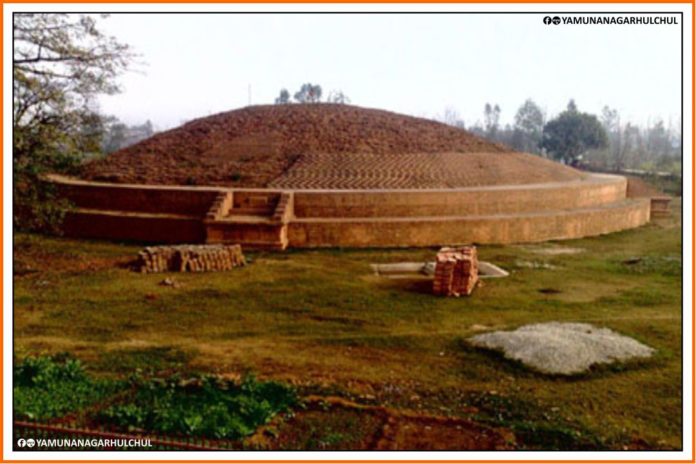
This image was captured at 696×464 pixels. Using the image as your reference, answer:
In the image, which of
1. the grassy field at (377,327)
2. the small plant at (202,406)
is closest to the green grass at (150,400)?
the small plant at (202,406)

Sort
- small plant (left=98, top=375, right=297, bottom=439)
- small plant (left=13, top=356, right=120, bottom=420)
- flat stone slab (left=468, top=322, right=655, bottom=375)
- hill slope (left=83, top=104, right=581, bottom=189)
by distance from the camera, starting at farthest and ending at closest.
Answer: hill slope (left=83, top=104, right=581, bottom=189) < flat stone slab (left=468, top=322, right=655, bottom=375) < small plant (left=13, top=356, right=120, bottom=420) < small plant (left=98, top=375, right=297, bottom=439)

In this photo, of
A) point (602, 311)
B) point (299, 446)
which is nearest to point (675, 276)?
point (602, 311)

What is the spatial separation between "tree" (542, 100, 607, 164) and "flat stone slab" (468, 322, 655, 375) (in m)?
30.5

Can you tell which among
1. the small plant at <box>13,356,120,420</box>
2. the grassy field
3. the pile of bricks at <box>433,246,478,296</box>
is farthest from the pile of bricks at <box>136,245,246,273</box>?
the small plant at <box>13,356,120,420</box>

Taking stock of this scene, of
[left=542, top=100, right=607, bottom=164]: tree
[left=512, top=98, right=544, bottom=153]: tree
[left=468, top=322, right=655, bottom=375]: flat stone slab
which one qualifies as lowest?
[left=468, top=322, right=655, bottom=375]: flat stone slab

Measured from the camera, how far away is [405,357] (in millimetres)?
6383

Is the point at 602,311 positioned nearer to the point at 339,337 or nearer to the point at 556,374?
the point at 556,374

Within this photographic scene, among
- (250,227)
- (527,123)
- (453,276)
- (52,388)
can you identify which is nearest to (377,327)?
(453,276)

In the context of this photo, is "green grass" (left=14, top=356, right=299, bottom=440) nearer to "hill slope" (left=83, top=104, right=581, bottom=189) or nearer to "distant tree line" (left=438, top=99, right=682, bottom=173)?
"hill slope" (left=83, top=104, right=581, bottom=189)

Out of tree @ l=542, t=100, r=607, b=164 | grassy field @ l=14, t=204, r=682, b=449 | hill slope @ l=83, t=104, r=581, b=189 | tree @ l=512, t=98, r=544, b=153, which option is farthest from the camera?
tree @ l=512, t=98, r=544, b=153

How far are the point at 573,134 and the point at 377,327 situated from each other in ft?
102

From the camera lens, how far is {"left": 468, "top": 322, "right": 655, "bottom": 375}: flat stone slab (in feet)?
19.9

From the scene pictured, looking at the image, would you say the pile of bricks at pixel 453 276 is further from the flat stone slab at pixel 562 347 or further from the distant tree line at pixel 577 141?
the distant tree line at pixel 577 141

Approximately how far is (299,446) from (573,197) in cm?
1257
